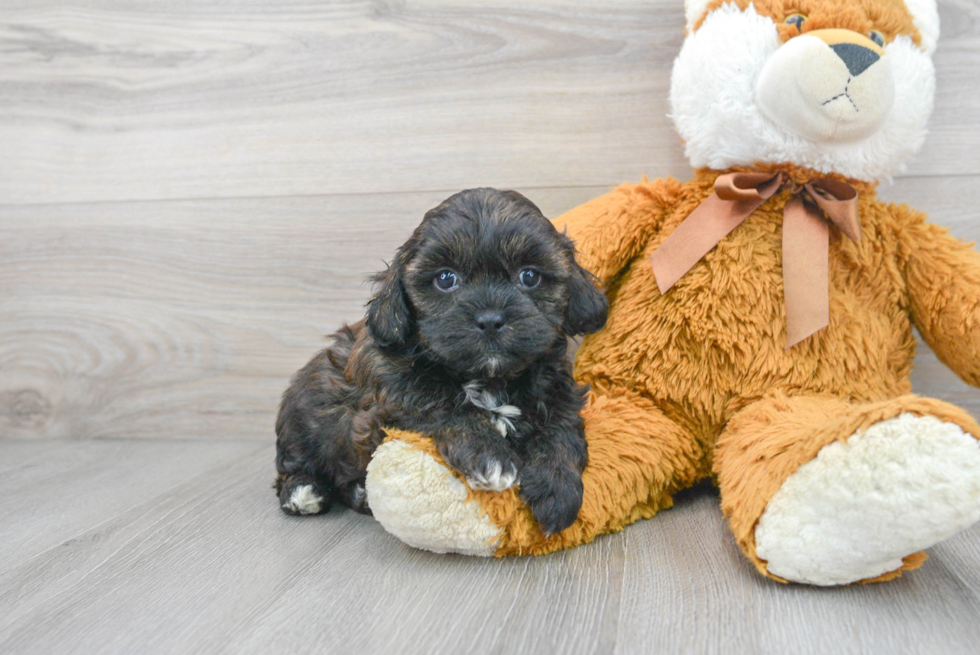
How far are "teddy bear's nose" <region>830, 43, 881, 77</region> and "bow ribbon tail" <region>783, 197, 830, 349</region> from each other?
0.29 m

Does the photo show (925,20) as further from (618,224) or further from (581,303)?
(581,303)

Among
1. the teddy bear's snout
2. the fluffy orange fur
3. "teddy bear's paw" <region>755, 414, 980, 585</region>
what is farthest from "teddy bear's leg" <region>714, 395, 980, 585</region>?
the fluffy orange fur

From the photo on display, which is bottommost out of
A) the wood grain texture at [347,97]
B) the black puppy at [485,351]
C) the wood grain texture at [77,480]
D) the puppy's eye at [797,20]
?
the wood grain texture at [77,480]

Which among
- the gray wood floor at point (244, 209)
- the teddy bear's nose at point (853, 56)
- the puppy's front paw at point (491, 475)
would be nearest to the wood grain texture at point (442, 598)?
the gray wood floor at point (244, 209)

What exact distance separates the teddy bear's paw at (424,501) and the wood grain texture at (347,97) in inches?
42.1

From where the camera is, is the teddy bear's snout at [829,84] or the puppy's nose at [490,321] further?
the teddy bear's snout at [829,84]

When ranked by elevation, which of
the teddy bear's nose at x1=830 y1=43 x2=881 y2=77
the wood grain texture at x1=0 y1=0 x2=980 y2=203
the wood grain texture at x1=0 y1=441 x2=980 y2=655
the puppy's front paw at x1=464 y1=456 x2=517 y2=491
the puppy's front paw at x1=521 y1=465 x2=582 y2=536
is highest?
the teddy bear's nose at x1=830 y1=43 x2=881 y2=77

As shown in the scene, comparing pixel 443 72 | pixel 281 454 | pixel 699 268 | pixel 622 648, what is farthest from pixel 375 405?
pixel 443 72

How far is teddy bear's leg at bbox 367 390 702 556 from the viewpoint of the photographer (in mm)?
1330

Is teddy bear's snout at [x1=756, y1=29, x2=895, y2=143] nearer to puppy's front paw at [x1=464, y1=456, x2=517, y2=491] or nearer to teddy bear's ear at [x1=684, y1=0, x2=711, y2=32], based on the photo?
teddy bear's ear at [x1=684, y1=0, x2=711, y2=32]

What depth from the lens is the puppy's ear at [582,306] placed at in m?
1.48

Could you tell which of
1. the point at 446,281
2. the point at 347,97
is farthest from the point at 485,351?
the point at 347,97

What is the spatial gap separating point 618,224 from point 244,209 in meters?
1.23

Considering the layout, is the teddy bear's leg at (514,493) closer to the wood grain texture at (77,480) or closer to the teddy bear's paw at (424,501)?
the teddy bear's paw at (424,501)
